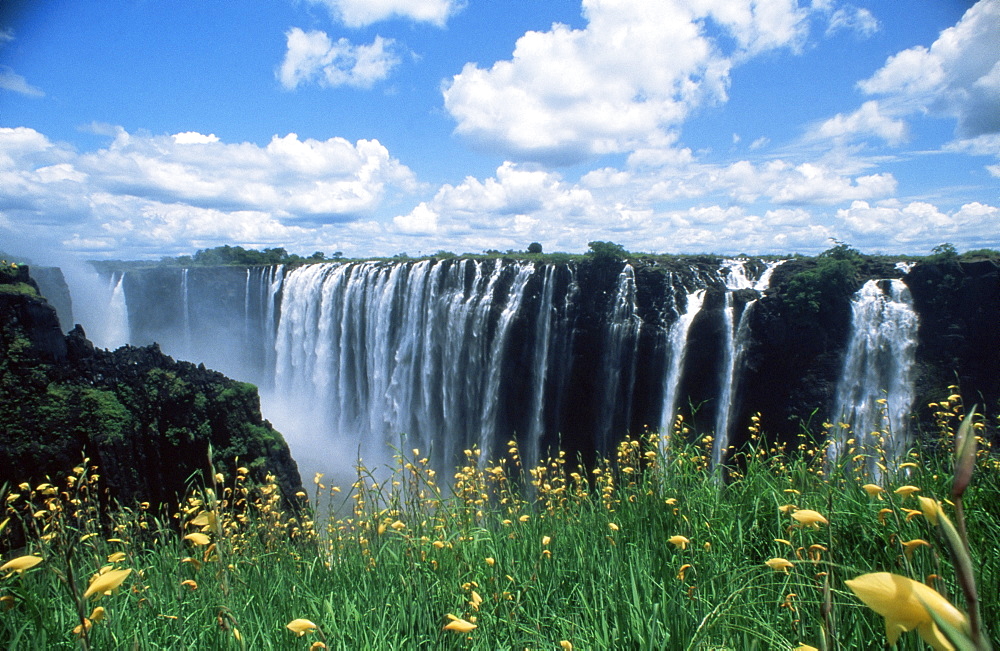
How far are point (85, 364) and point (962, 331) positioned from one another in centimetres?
2553

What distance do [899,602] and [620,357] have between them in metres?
18.9

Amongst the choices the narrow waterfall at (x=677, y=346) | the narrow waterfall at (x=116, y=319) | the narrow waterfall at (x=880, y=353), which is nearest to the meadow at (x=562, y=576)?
the narrow waterfall at (x=880, y=353)

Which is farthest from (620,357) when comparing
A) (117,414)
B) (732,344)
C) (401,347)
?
(117,414)

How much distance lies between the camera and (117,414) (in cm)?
1673

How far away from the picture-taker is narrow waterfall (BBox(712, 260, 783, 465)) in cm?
1680

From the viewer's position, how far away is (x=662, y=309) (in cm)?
1830

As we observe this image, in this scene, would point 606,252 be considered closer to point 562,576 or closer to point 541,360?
point 541,360

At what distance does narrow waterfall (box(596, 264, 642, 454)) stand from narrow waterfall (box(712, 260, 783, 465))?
290 cm

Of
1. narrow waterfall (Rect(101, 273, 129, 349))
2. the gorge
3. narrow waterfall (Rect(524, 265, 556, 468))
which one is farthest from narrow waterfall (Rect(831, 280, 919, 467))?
narrow waterfall (Rect(101, 273, 129, 349))

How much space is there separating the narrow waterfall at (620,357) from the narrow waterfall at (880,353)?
6215 mm

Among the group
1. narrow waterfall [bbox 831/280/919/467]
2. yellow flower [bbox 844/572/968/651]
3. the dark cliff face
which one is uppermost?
yellow flower [bbox 844/572/968/651]

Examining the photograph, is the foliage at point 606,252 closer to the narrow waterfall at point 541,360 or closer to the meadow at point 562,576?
the narrow waterfall at point 541,360

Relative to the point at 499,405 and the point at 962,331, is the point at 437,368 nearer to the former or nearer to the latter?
the point at 499,405

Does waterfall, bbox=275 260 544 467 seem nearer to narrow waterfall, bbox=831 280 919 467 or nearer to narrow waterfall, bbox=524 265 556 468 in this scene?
narrow waterfall, bbox=524 265 556 468
